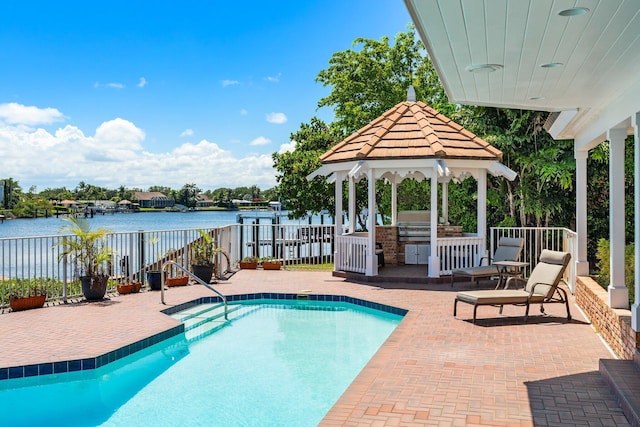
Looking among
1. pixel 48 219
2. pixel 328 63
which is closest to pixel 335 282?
pixel 328 63

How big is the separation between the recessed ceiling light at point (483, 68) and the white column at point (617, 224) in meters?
2.65

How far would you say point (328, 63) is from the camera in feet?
94.0

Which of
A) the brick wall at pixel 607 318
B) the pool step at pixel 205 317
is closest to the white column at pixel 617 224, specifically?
the brick wall at pixel 607 318

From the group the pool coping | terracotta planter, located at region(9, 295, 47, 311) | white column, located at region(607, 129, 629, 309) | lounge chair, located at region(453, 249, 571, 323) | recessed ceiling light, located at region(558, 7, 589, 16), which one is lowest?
the pool coping

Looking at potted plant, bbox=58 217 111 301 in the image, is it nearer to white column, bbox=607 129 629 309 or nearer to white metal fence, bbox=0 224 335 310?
white metal fence, bbox=0 224 335 310

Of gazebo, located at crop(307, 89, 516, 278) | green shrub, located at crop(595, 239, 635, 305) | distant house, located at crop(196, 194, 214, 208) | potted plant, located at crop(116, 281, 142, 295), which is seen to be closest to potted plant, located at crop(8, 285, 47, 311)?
potted plant, located at crop(116, 281, 142, 295)

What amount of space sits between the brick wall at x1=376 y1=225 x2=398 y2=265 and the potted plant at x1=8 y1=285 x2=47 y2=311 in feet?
28.1

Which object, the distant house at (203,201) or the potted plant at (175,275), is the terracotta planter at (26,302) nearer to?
the potted plant at (175,275)

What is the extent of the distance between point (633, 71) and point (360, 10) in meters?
26.9

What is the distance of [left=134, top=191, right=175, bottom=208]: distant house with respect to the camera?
3610 inches

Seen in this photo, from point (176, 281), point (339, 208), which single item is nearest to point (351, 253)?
point (339, 208)

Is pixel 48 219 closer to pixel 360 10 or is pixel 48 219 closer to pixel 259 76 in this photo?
pixel 259 76

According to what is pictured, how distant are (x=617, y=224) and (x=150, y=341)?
640 centimetres

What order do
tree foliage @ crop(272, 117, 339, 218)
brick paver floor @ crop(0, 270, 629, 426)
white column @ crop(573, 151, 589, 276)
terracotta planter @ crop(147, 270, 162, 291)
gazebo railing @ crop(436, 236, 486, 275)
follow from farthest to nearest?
tree foliage @ crop(272, 117, 339, 218) → gazebo railing @ crop(436, 236, 486, 275) → terracotta planter @ crop(147, 270, 162, 291) → white column @ crop(573, 151, 589, 276) → brick paver floor @ crop(0, 270, 629, 426)
